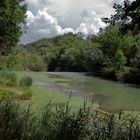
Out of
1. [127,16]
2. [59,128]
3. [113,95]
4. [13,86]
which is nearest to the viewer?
[59,128]

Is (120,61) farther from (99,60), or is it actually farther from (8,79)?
(8,79)

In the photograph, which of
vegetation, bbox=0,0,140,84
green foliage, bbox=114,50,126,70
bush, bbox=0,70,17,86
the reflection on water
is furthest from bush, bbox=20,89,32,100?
green foliage, bbox=114,50,126,70

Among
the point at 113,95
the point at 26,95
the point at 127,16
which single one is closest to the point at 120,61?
the point at 113,95

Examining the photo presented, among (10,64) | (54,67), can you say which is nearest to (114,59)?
(10,64)

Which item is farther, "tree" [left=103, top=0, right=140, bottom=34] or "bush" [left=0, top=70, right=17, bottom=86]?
"bush" [left=0, top=70, right=17, bottom=86]

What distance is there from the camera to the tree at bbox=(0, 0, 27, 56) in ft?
142

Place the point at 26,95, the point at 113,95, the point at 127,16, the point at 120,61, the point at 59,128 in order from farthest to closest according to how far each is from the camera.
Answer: the point at 120,61
the point at 113,95
the point at 26,95
the point at 127,16
the point at 59,128

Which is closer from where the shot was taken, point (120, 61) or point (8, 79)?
point (8, 79)

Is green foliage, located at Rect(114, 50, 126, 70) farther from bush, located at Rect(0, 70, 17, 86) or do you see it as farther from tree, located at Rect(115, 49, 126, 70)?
bush, located at Rect(0, 70, 17, 86)

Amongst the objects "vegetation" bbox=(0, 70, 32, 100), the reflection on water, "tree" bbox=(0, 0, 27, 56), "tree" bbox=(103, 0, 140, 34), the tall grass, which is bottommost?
the reflection on water

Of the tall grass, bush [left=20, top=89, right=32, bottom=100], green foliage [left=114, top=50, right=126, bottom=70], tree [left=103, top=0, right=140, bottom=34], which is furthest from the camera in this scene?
green foliage [left=114, top=50, right=126, bottom=70]

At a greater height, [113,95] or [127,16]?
[127,16]

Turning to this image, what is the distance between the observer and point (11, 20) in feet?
143

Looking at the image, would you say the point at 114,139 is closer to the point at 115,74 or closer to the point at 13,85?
the point at 13,85
